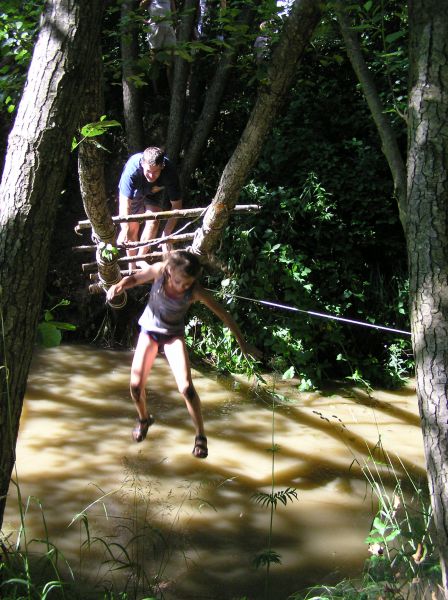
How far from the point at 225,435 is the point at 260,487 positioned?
2.95 ft

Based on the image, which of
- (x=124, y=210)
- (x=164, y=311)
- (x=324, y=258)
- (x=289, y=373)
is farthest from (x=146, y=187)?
(x=324, y=258)

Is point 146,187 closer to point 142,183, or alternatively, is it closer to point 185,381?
point 142,183

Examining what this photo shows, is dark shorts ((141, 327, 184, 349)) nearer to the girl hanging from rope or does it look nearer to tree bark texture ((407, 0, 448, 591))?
the girl hanging from rope

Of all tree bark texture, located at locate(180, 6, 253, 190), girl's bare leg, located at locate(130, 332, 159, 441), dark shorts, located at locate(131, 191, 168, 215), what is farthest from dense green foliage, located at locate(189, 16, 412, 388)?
girl's bare leg, located at locate(130, 332, 159, 441)

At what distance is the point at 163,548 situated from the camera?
402 centimetres

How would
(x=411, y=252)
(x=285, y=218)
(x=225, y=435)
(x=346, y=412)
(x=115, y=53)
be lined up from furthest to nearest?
(x=115, y=53), (x=285, y=218), (x=346, y=412), (x=225, y=435), (x=411, y=252)

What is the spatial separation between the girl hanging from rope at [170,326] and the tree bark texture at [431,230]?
204cm

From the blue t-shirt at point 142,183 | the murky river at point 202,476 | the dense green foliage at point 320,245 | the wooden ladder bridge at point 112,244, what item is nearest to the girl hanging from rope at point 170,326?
the wooden ladder bridge at point 112,244

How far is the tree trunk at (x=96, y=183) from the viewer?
2775 millimetres

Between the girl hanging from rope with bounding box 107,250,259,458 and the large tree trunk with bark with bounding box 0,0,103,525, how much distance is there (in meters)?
2.05

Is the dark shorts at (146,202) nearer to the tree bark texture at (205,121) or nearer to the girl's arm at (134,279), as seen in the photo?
the girl's arm at (134,279)

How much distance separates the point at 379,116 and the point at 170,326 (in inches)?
78.4

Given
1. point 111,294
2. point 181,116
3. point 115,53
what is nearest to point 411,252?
point 111,294

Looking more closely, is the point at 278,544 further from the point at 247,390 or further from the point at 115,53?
the point at 115,53
